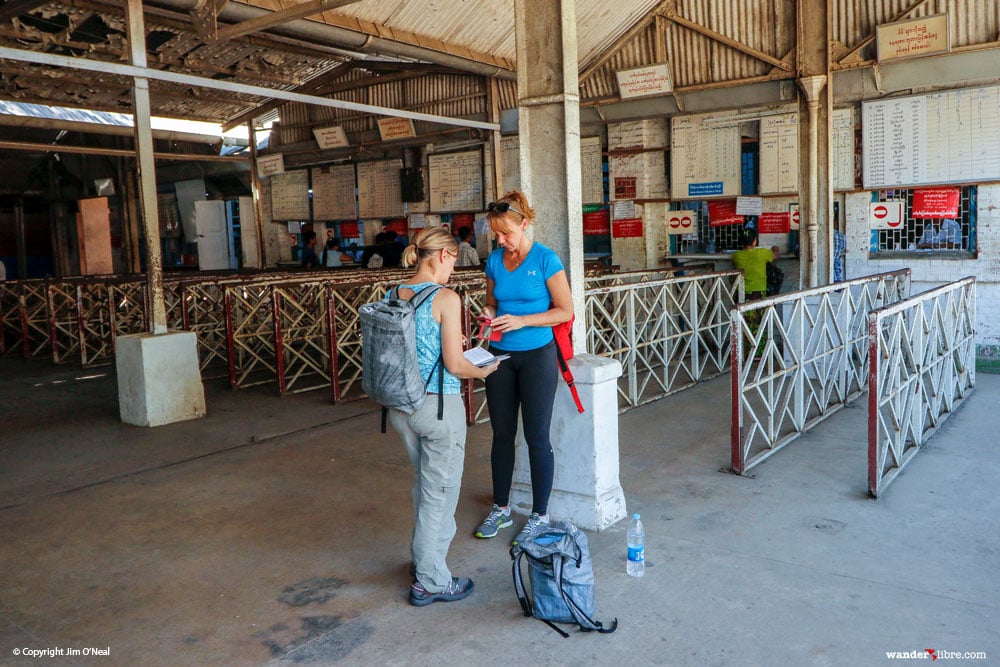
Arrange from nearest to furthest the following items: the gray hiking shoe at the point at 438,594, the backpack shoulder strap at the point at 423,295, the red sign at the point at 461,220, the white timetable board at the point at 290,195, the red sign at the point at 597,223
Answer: the backpack shoulder strap at the point at 423,295, the gray hiking shoe at the point at 438,594, the red sign at the point at 597,223, the red sign at the point at 461,220, the white timetable board at the point at 290,195

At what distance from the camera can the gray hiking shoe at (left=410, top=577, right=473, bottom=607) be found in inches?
128

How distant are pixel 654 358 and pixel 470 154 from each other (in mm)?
4751

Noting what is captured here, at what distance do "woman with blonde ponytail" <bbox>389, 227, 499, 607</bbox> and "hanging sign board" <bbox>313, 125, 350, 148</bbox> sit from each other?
10.9 metres

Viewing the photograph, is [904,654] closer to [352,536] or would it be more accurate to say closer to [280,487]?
[352,536]

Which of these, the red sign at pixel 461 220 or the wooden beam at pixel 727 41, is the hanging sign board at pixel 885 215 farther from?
the red sign at pixel 461 220

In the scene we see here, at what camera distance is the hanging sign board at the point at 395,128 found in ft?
41.7

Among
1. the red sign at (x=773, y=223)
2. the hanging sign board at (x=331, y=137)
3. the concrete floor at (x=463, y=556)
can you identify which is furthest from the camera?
the hanging sign board at (x=331, y=137)

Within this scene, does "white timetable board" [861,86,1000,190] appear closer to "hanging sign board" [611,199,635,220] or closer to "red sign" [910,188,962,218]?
"red sign" [910,188,962,218]

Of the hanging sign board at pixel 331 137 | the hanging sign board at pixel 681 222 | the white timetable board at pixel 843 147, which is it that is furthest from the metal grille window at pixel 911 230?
the hanging sign board at pixel 331 137

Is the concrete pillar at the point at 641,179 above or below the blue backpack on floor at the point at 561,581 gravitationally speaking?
above

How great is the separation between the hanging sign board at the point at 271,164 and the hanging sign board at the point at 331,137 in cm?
88

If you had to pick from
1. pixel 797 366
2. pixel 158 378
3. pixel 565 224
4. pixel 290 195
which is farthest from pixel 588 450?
pixel 290 195

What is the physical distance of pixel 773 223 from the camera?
952cm

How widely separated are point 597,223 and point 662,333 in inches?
129
